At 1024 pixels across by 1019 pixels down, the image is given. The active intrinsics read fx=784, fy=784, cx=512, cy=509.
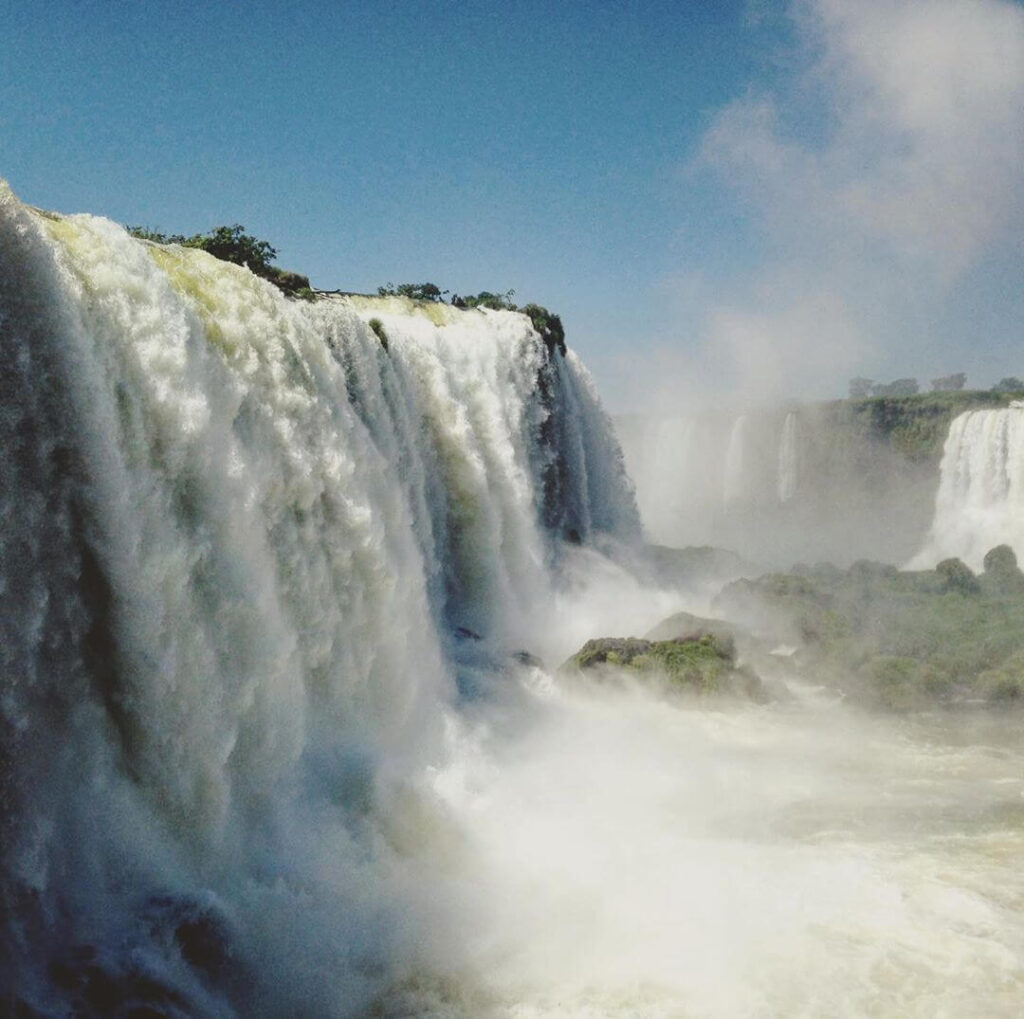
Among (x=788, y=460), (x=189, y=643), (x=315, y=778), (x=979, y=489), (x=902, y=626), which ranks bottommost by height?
(x=315, y=778)

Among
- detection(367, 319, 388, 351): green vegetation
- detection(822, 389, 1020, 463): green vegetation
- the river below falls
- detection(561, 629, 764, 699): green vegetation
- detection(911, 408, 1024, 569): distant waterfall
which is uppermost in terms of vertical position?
→ detection(822, 389, 1020, 463): green vegetation

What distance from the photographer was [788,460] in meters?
36.8

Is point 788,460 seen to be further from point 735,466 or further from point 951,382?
point 951,382

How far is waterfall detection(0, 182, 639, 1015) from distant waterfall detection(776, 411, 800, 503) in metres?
29.0

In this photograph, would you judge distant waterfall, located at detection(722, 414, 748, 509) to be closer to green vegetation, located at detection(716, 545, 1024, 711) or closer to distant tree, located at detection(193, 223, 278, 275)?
green vegetation, located at detection(716, 545, 1024, 711)

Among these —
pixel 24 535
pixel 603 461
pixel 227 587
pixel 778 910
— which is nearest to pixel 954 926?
pixel 778 910

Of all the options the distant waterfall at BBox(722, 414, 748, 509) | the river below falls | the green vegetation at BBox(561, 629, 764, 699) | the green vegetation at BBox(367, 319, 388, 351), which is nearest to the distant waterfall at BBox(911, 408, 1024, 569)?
the distant waterfall at BBox(722, 414, 748, 509)

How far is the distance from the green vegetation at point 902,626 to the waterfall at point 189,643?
319 inches

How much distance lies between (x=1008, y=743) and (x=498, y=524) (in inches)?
374

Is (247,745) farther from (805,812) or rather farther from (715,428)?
(715,428)

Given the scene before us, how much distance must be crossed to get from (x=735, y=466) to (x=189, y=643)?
3418 cm

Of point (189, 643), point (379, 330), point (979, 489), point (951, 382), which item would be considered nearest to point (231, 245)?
point (379, 330)

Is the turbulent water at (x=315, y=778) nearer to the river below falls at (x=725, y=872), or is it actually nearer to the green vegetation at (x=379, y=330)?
the river below falls at (x=725, y=872)

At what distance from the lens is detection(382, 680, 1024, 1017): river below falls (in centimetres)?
639
